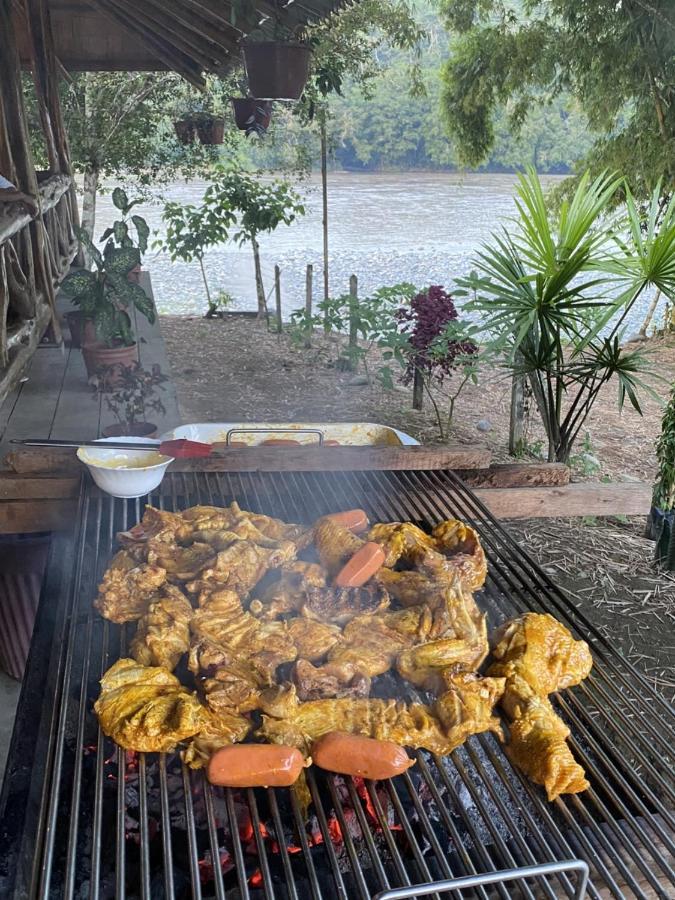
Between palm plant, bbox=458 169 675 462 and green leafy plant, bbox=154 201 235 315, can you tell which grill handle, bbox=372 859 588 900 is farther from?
green leafy plant, bbox=154 201 235 315

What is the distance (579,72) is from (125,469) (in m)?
9.58

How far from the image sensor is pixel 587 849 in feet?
5.80

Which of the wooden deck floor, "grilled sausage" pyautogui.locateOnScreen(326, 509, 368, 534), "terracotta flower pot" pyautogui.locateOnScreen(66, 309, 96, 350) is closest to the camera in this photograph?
"grilled sausage" pyautogui.locateOnScreen(326, 509, 368, 534)

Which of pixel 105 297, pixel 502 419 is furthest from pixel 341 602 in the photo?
pixel 502 419

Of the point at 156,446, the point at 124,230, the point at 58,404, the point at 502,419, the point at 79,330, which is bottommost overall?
the point at 502,419

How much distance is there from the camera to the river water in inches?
679

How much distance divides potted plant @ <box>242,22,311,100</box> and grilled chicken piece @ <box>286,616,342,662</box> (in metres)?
5.99

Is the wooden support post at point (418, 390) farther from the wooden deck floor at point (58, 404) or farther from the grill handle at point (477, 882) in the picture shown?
the grill handle at point (477, 882)

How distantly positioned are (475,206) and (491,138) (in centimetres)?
2242

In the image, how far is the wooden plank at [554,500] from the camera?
3623 millimetres

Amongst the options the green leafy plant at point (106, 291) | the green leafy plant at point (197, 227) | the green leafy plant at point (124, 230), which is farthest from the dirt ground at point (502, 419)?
the green leafy plant at point (124, 230)

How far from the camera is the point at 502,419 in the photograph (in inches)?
361

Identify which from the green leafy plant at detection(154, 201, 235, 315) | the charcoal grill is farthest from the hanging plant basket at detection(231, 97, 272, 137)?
the charcoal grill

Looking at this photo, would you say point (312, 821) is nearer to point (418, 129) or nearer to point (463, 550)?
point (463, 550)
